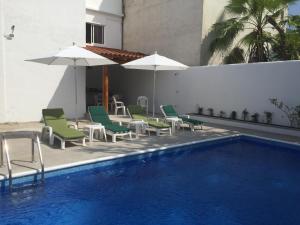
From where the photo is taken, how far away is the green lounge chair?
34.1 ft

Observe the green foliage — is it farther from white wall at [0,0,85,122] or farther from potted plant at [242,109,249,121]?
white wall at [0,0,85,122]

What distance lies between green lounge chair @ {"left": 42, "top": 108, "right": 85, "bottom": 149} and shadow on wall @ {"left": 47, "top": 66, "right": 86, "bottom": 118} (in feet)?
14.8

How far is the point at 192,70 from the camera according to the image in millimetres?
18781

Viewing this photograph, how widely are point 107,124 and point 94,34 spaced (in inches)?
484

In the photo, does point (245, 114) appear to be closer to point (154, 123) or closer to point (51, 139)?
point (154, 123)

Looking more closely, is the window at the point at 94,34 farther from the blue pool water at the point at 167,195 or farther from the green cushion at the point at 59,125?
the blue pool water at the point at 167,195

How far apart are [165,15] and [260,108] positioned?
1014 cm

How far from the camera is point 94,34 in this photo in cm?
2283

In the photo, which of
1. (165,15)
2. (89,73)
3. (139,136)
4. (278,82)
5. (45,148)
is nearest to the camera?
(45,148)

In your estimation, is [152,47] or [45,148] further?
[152,47]

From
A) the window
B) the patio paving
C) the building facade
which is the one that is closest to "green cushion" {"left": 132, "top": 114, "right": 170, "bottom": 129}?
the patio paving

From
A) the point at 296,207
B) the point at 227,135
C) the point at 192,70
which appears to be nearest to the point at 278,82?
the point at 227,135

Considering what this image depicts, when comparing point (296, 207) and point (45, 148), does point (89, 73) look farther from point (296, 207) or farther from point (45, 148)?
point (296, 207)

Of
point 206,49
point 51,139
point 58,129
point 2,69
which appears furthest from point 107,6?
point 51,139
